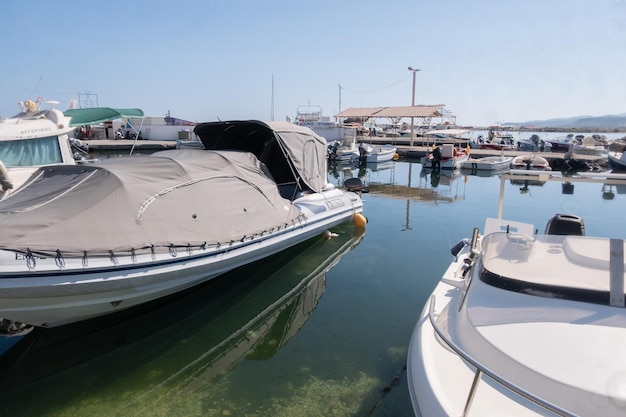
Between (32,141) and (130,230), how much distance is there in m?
10.5

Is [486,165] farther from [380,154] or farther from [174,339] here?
[174,339]

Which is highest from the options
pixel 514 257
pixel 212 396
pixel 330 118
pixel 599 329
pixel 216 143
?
pixel 330 118

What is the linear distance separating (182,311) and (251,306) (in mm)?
1097

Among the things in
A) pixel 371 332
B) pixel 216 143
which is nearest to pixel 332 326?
pixel 371 332

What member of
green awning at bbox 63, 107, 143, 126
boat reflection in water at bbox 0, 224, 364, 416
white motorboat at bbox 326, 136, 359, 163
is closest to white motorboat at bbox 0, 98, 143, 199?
green awning at bbox 63, 107, 143, 126

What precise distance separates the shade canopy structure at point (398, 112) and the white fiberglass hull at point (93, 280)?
33.7 metres

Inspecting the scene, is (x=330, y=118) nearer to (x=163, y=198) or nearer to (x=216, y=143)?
(x=216, y=143)

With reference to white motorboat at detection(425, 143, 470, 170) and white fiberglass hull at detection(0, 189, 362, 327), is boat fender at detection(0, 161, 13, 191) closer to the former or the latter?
white fiberglass hull at detection(0, 189, 362, 327)

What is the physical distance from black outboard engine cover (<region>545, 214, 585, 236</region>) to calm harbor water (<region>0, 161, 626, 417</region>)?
12.3 inches

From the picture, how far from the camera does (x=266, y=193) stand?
7855 mm

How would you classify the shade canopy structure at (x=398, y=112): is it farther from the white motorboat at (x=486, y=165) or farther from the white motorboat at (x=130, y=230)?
the white motorboat at (x=130, y=230)

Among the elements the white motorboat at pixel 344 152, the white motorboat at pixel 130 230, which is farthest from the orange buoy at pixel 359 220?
the white motorboat at pixel 344 152

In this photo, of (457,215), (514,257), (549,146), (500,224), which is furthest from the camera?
(549,146)

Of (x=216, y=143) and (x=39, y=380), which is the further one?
(x=216, y=143)
